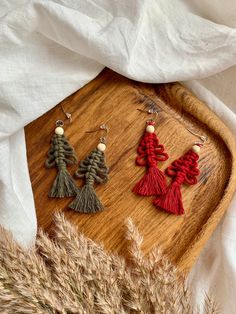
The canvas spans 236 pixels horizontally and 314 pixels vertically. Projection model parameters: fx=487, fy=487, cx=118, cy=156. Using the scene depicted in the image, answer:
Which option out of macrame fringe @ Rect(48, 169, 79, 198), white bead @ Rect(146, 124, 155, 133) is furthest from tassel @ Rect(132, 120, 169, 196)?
macrame fringe @ Rect(48, 169, 79, 198)

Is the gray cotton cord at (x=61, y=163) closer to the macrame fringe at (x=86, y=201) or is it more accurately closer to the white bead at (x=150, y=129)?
the macrame fringe at (x=86, y=201)

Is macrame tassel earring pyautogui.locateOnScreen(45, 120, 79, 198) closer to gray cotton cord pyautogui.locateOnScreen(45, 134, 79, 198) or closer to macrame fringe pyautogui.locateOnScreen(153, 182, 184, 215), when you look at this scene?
gray cotton cord pyautogui.locateOnScreen(45, 134, 79, 198)

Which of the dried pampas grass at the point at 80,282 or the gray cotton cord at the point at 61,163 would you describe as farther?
the gray cotton cord at the point at 61,163

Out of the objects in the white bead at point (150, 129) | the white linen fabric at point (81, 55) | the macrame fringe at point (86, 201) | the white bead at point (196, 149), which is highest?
the white linen fabric at point (81, 55)

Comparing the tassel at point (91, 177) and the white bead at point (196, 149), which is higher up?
the white bead at point (196, 149)

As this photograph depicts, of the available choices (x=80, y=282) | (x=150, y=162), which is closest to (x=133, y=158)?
(x=150, y=162)

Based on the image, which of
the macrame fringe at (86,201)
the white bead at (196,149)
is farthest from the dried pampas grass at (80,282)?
the white bead at (196,149)

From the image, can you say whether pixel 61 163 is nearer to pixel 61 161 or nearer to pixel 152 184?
pixel 61 161
